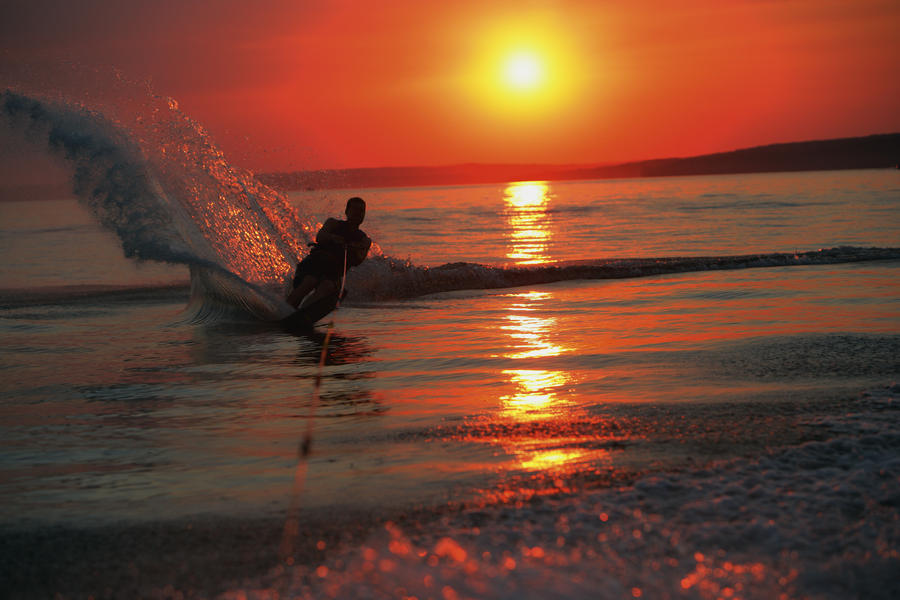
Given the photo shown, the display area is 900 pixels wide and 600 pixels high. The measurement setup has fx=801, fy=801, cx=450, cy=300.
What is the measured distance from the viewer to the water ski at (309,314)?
10.7 meters

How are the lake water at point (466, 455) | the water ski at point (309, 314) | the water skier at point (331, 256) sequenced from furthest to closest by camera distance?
the water ski at point (309, 314), the water skier at point (331, 256), the lake water at point (466, 455)

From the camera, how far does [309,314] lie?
35.1 feet

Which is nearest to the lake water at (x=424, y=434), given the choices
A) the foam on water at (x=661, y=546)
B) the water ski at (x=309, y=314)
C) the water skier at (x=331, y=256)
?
the foam on water at (x=661, y=546)

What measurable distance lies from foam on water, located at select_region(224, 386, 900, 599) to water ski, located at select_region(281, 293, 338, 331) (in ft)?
23.4

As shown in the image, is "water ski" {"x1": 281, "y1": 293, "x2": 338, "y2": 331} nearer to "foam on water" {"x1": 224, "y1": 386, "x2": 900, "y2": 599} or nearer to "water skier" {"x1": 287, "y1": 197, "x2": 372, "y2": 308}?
"water skier" {"x1": 287, "y1": 197, "x2": 372, "y2": 308}

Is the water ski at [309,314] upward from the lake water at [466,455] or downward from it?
upward

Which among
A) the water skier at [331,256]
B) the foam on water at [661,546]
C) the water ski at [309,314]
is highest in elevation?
the water skier at [331,256]

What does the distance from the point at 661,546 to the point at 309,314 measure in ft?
25.8

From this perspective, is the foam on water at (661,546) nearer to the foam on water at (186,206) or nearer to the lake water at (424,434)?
the lake water at (424,434)

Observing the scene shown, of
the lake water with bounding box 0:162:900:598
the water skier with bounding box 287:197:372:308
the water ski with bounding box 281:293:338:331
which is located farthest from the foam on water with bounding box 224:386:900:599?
the water ski with bounding box 281:293:338:331

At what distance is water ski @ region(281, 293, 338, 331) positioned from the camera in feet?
35.0

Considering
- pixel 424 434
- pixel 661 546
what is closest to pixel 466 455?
pixel 424 434

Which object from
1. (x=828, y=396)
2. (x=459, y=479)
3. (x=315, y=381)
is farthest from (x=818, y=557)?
(x=315, y=381)

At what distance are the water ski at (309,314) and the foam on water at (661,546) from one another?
7141mm
